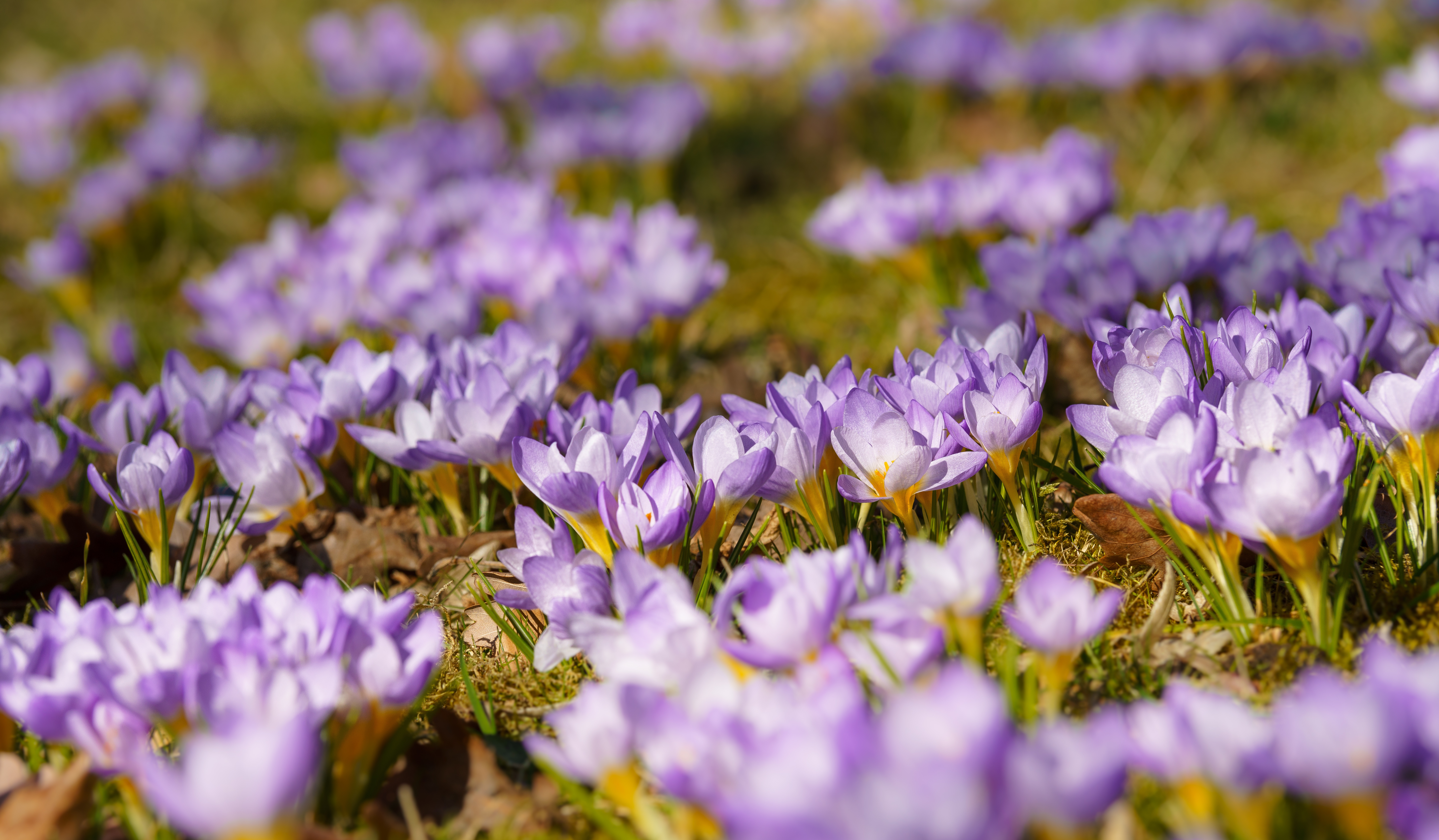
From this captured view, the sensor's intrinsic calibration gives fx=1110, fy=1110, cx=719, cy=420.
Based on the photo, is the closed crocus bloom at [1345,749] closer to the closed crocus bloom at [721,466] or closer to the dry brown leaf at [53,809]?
the closed crocus bloom at [721,466]

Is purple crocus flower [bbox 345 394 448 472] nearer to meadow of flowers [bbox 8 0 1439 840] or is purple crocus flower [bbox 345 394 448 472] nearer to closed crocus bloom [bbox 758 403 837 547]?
meadow of flowers [bbox 8 0 1439 840]

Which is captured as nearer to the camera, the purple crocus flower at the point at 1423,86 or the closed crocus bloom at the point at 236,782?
the closed crocus bloom at the point at 236,782

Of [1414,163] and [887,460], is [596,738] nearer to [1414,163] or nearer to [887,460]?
[887,460]

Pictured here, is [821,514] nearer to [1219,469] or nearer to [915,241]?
[1219,469]

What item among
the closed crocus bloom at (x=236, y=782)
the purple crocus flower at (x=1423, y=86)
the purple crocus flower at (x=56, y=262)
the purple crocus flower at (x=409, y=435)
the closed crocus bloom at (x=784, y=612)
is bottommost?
the purple crocus flower at (x=56, y=262)

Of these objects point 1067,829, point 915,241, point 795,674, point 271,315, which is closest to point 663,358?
point 915,241

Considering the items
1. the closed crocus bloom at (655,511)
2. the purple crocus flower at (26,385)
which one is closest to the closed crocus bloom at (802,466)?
the closed crocus bloom at (655,511)

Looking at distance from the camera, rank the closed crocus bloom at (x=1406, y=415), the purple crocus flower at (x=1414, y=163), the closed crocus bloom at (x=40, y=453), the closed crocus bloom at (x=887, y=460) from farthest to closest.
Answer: the purple crocus flower at (x=1414, y=163), the closed crocus bloom at (x=40, y=453), the closed crocus bloom at (x=887, y=460), the closed crocus bloom at (x=1406, y=415)

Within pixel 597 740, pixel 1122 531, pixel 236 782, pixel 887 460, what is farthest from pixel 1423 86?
pixel 236 782
